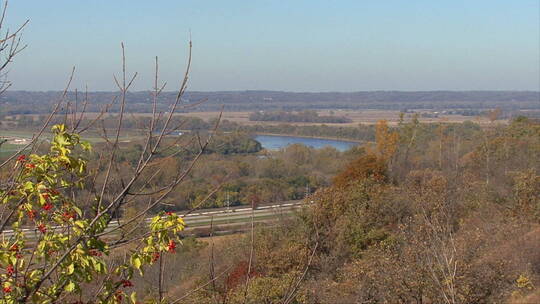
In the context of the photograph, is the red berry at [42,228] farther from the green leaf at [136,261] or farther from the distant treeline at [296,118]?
the distant treeline at [296,118]

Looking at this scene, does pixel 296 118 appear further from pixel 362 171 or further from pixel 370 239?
pixel 370 239

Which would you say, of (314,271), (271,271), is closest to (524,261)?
(314,271)

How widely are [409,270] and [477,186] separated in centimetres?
1213

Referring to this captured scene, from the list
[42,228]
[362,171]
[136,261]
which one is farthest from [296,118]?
[136,261]

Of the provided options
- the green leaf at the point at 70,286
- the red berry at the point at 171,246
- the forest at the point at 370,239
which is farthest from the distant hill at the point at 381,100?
the green leaf at the point at 70,286

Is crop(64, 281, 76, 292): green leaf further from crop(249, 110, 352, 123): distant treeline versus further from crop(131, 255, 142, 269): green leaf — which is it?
crop(249, 110, 352, 123): distant treeline

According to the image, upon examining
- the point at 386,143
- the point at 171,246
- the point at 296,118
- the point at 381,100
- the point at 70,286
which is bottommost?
the point at 296,118

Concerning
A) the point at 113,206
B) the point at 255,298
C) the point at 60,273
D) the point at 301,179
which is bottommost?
the point at 301,179

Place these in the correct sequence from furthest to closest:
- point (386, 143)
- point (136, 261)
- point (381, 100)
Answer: point (381, 100) → point (386, 143) → point (136, 261)

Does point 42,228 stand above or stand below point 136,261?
above

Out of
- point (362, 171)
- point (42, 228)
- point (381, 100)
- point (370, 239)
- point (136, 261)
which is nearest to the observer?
point (136, 261)

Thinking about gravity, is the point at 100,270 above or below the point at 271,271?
above

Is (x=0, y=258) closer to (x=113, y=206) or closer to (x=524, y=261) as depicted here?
(x=113, y=206)

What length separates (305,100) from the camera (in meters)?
137
